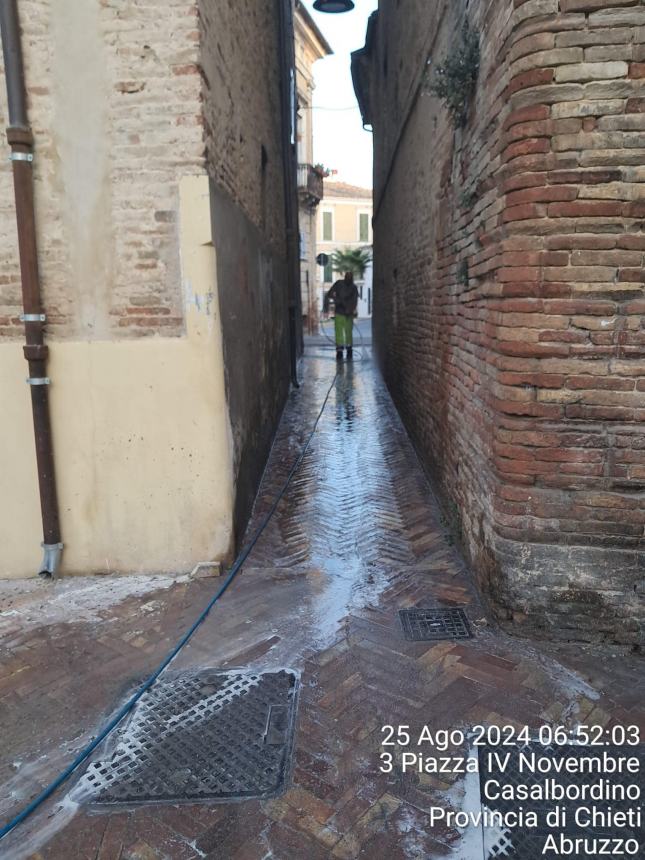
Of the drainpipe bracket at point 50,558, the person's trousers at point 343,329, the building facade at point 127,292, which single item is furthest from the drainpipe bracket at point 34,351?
the person's trousers at point 343,329

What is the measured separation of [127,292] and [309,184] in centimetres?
2276

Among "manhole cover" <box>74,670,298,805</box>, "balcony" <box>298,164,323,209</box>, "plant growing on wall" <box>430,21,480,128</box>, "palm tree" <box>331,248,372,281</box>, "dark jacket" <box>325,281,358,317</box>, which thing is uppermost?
"balcony" <box>298,164,323,209</box>

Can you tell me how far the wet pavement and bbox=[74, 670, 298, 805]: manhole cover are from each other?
7 cm

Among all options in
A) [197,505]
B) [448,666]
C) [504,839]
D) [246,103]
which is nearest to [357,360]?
[246,103]

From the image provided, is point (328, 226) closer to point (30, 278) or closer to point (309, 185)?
point (309, 185)

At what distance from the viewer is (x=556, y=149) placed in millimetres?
2861

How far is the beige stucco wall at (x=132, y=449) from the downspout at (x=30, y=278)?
0.08 meters

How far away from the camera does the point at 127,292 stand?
3.96 metres

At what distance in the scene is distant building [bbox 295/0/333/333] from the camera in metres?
23.5

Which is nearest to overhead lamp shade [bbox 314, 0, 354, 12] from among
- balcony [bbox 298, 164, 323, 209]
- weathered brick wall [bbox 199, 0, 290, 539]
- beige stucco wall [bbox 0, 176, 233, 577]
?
weathered brick wall [bbox 199, 0, 290, 539]

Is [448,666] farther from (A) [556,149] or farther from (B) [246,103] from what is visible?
(B) [246,103]

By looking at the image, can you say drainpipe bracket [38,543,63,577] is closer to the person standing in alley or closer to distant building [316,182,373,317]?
the person standing in alley

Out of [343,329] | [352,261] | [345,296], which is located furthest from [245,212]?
[352,261]

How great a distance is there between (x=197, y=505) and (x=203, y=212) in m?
1.92
